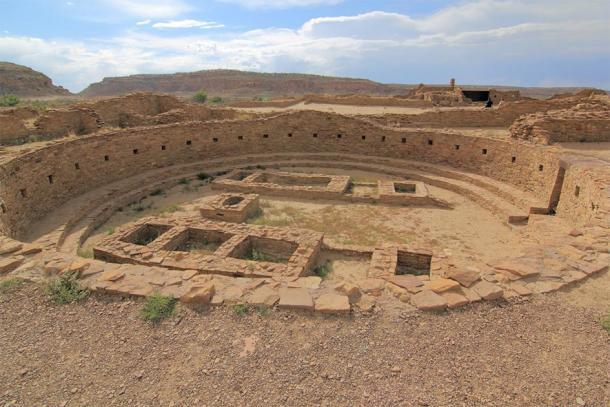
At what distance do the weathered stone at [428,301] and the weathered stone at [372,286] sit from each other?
46cm

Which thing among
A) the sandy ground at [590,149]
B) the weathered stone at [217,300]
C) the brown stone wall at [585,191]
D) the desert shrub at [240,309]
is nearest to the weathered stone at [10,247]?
the weathered stone at [217,300]

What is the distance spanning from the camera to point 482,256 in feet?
29.8

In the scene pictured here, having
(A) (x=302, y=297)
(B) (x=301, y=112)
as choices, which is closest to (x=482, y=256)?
(A) (x=302, y=297)

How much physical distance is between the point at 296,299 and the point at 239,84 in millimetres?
58460

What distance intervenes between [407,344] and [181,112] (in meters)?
16.9

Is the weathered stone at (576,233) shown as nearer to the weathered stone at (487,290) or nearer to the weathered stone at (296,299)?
the weathered stone at (487,290)

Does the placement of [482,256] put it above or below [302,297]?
below

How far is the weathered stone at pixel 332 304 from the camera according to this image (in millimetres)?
4723

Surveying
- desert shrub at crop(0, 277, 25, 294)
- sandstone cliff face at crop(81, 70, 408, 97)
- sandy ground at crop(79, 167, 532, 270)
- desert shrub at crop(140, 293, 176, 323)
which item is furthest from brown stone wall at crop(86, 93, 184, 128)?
sandstone cliff face at crop(81, 70, 408, 97)

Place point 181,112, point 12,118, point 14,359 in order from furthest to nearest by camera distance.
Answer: point 181,112
point 12,118
point 14,359

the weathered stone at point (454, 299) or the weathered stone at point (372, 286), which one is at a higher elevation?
Answer: the weathered stone at point (454, 299)

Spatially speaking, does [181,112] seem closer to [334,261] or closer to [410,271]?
[334,261]

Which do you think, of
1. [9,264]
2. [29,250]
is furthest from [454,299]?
[29,250]

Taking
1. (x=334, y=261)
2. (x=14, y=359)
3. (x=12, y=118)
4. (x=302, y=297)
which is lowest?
(x=334, y=261)
